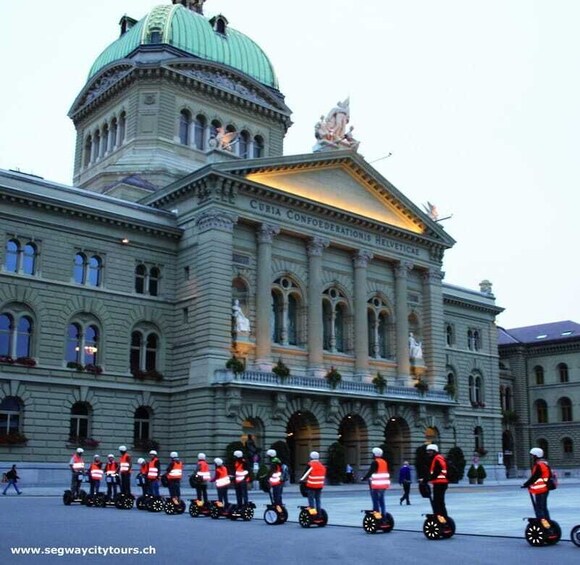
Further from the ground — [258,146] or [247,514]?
[258,146]

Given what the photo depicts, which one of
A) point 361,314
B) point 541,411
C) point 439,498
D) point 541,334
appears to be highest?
point 541,334

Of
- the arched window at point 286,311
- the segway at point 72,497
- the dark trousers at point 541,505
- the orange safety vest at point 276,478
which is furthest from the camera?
the arched window at point 286,311

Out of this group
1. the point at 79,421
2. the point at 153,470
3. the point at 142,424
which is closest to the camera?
the point at 153,470

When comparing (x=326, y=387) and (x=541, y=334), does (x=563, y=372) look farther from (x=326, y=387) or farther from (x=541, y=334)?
(x=326, y=387)

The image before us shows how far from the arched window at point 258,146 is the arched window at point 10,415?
3182 cm

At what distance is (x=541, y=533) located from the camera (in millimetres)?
16828

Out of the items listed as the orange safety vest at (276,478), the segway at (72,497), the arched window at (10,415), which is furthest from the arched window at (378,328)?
the orange safety vest at (276,478)

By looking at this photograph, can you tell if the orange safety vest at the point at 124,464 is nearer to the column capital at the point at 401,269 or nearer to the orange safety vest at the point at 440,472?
the orange safety vest at the point at 440,472

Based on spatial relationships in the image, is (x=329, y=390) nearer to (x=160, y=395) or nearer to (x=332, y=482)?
(x=332, y=482)

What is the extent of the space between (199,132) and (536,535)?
170 ft

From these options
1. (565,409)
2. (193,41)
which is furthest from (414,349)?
(565,409)

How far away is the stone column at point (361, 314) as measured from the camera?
54.1 metres

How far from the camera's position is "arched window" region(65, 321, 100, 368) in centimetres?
4572

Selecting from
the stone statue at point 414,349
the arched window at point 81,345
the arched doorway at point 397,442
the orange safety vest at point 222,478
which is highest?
the stone statue at point 414,349
